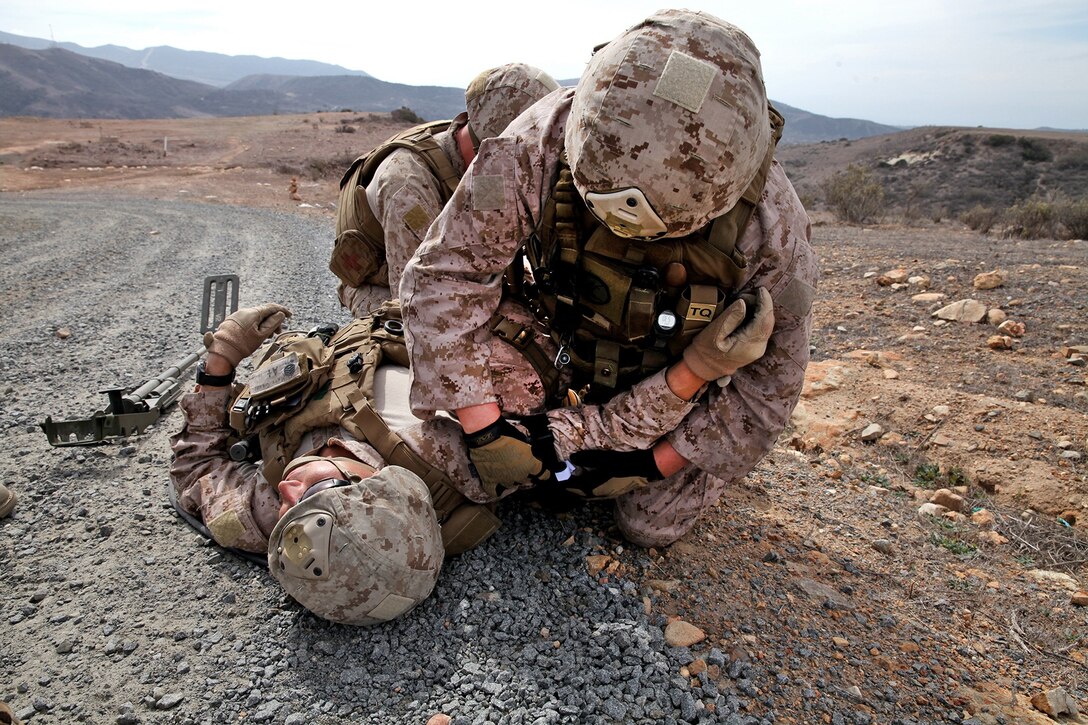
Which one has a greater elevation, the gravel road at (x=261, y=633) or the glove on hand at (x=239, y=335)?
the glove on hand at (x=239, y=335)

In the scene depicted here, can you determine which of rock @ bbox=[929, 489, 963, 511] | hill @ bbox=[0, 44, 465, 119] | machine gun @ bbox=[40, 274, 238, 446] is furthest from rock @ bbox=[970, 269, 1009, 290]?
hill @ bbox=[0, 44, 465, 119]

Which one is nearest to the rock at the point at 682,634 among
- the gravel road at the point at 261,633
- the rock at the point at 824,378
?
the gravel road at the point at 261,633

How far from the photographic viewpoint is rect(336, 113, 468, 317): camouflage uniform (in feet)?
12.3

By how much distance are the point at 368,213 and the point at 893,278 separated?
5.26 metres

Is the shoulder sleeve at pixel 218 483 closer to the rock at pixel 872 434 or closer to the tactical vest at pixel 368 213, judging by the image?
the tactical vest at pixel 368 213

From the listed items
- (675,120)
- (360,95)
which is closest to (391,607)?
(675,120)

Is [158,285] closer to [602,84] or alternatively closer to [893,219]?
→ [602,84]

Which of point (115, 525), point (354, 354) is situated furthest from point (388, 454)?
point (115, 525)

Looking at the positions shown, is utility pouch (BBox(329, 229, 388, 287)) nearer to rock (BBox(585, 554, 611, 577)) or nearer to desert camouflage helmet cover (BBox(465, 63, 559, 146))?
desert camouflage helmet cover (BBox(465, 63, 559, 146))

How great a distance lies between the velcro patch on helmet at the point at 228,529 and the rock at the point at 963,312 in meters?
5.49

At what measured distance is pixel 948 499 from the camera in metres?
3.34

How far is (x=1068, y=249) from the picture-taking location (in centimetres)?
821

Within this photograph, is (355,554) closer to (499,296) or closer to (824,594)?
(499,296)

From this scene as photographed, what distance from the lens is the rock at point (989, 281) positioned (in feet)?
19.7
